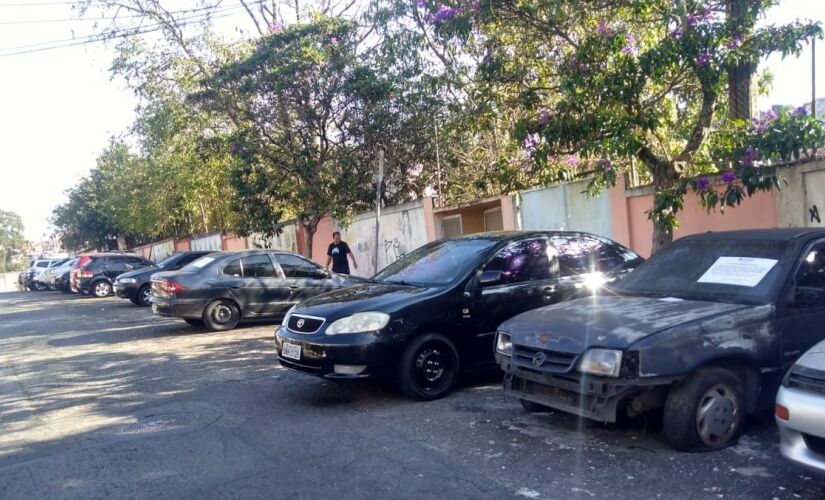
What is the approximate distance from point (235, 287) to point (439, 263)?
236 inches

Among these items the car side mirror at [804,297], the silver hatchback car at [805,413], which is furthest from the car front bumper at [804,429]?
the car side mirror at [804,297]

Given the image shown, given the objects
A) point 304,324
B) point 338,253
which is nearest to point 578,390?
point 304,324

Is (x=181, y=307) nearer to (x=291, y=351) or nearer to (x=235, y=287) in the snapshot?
(x=235, y=287)

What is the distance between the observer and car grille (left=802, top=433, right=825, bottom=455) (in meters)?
3.82

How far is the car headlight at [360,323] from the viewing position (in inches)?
252

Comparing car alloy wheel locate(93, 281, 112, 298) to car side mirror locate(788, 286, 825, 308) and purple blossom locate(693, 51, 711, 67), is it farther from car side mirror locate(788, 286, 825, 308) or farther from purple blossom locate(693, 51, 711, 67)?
car side mirror locate(788, 286, 825, 308)

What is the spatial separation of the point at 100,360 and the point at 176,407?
Result: 3.84 metres

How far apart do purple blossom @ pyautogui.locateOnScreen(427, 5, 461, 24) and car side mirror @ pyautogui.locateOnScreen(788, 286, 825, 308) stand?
19.6 feet

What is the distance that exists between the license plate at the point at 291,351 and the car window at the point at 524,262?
2.02 m

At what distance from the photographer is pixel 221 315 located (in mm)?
12344

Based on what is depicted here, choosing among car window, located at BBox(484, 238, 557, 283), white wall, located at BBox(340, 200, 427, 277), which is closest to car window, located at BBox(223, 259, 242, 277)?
white wall, located at BBox(340, 200, 427, 277)

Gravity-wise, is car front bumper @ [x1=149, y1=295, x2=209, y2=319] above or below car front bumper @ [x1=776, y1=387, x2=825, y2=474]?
above

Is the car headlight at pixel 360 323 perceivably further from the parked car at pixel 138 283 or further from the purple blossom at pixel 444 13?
the parked car at pixel 138 283

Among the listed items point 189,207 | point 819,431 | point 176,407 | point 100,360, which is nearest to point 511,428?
point 819,431
